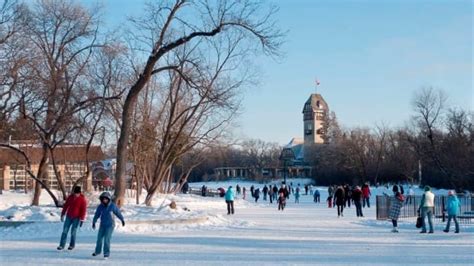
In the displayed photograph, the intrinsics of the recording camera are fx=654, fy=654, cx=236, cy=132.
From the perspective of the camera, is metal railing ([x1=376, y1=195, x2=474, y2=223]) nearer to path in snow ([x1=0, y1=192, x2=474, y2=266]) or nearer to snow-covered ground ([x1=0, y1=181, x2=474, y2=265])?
snow-covered ground ([x1=0, y1=181, x2=474, y2=265])

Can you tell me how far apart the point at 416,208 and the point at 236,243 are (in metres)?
15.0

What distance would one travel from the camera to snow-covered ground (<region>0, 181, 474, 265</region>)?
44.4ft

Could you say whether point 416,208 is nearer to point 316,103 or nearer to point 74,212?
point 74,212

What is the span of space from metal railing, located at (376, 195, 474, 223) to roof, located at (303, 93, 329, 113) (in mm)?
120833

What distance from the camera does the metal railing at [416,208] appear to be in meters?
25.8

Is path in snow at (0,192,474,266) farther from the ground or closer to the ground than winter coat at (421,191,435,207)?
closer to the ground

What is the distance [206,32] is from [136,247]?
10424 millimetres

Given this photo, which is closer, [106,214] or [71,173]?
[106,214]

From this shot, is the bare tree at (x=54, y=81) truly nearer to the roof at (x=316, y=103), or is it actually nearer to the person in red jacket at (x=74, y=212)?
the person in red jacket at (x=74, y=212)

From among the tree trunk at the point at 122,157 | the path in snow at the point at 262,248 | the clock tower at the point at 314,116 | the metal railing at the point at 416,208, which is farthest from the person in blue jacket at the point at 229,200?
the clock tower at the point at 314,116

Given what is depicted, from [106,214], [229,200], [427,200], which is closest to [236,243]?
[106,214]

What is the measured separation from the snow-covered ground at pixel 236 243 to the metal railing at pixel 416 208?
1898 mm

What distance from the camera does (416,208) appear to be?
97.0 feet

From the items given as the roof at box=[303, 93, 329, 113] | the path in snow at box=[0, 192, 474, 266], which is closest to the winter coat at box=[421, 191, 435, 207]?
the path in snow at box=[0, 192, 474, 266]
